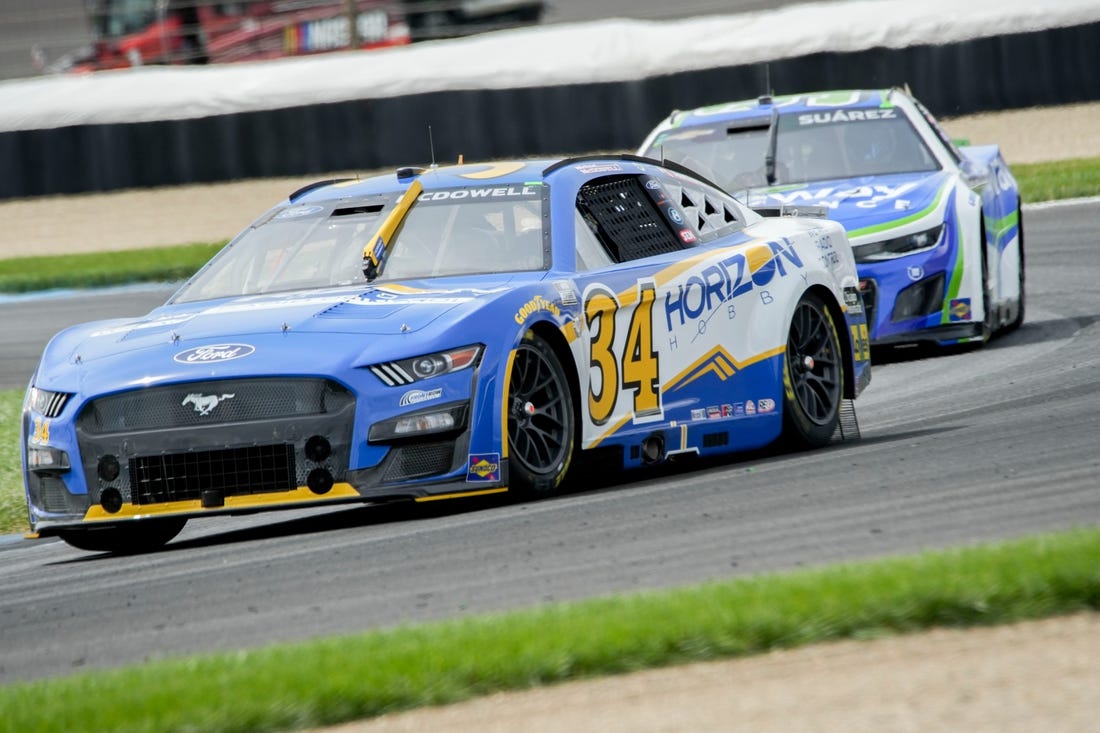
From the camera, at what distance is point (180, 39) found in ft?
93.1

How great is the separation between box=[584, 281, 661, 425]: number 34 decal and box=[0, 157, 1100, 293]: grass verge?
12358 millimetres

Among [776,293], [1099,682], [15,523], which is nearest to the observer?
[1099,682]

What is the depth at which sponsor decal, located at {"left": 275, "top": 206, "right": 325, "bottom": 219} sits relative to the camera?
832cm

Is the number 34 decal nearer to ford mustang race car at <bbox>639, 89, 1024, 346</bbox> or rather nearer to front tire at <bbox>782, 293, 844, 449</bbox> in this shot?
front tire at <bbox>782, 293, 844, 449</bbox>

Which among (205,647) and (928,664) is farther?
(205,647)

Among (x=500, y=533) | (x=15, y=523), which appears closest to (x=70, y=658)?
(x=500, y=533)

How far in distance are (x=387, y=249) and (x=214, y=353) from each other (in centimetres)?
113

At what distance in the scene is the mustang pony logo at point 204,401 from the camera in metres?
6.82

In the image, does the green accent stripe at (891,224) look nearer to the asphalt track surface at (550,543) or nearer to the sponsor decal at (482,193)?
the asphalt track surface at (550,543)

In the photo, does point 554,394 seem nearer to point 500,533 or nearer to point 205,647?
point 500,533

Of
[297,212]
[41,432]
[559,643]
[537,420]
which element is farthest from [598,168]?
[559,643]

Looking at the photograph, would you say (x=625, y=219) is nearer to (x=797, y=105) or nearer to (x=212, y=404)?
(x=212, y=404)

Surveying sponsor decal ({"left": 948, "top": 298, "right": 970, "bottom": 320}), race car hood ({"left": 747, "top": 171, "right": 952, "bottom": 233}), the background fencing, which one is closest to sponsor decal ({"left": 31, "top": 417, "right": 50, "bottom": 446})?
race car hood ({"left": 747, "top": 171, "right": 952, "bottom": 233})

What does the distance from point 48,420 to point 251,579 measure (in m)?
1.34
